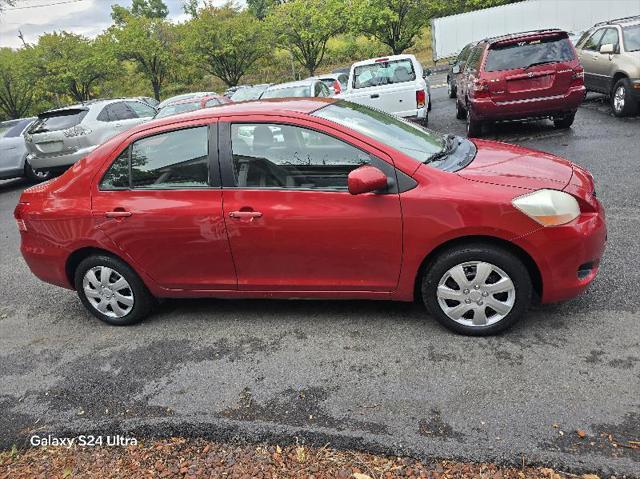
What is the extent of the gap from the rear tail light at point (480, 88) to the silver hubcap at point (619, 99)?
9.43 feet

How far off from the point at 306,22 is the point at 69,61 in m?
14.0

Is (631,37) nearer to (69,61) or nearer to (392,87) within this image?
(392,87)

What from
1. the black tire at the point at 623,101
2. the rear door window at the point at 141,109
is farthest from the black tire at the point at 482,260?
the rear door window at the point at 141,109

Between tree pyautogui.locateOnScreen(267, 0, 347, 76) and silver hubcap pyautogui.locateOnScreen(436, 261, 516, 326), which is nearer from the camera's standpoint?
silver hubcap pyautogui.locateOnScreen(436, 261, 516, 326)

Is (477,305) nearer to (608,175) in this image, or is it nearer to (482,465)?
→ (482,465)

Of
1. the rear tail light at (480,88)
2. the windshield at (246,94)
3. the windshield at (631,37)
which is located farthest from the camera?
the windshield at (246,94)

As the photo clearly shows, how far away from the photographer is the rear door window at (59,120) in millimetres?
11094

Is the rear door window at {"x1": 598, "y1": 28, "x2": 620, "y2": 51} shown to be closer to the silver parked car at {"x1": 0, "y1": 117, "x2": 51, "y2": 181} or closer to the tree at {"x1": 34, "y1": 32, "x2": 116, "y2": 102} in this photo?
the silver parked car at {"x1": 0, "y1": 117, "x2": 51, "y2": 181}

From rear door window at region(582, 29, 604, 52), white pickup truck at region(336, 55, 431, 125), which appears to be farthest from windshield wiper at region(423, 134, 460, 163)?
rear door window at region(582, 29, 604, 52)

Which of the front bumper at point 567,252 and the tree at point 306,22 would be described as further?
the tree at point 306,22

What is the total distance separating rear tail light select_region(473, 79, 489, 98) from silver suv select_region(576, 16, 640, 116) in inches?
107

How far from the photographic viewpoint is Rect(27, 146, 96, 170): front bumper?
11.1 m

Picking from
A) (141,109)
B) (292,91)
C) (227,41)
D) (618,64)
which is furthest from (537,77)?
(227,41)

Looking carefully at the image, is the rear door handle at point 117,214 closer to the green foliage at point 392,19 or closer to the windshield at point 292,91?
the windshield at point 292,91
